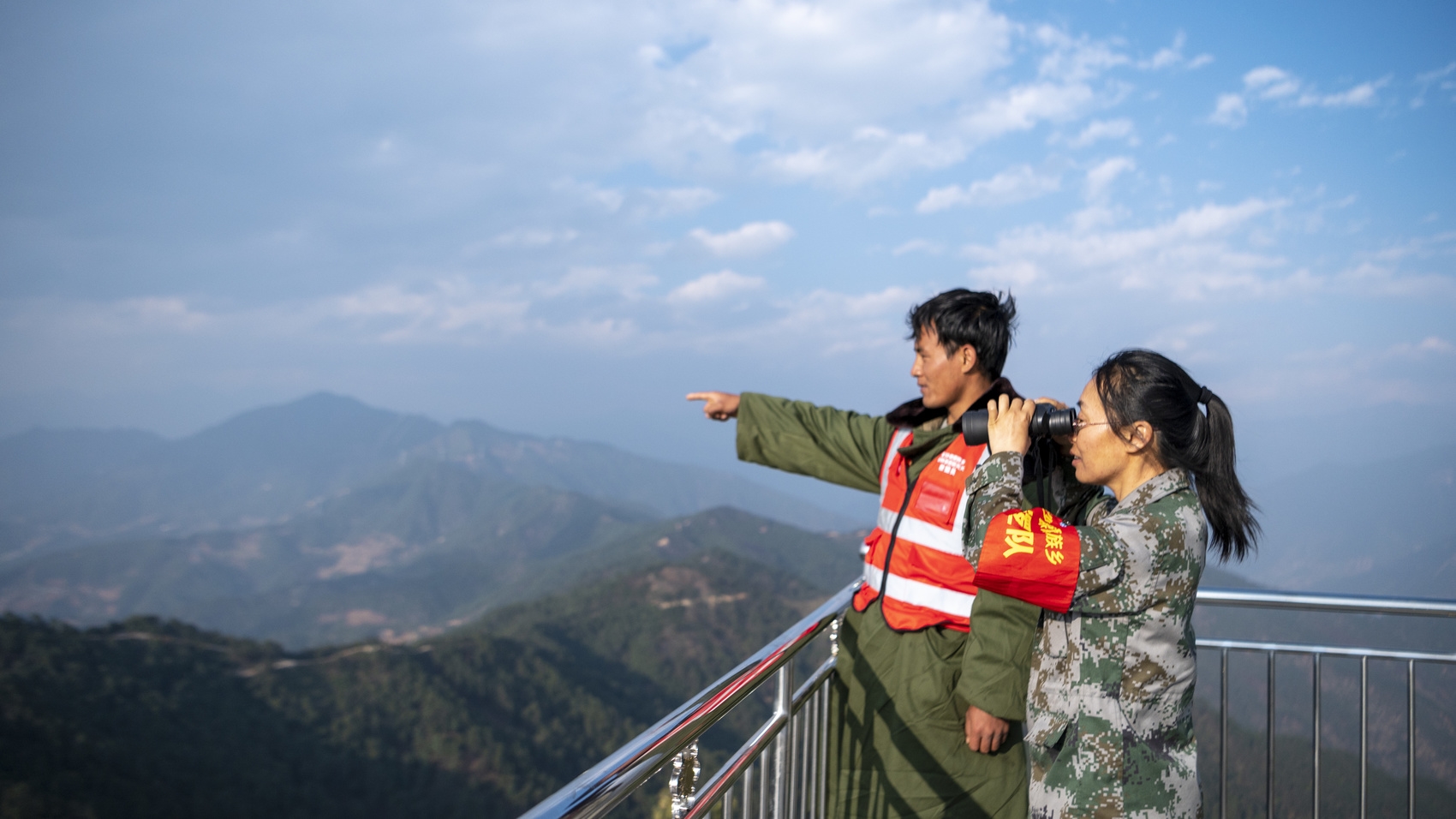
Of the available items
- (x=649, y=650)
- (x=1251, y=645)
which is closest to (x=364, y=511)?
(x=649, y=650)

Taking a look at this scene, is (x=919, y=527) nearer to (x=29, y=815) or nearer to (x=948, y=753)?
(x=948, y=753)

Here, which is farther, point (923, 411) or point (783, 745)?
point (923, 411)

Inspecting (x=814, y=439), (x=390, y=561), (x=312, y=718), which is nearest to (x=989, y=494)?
(x=814, y=439)

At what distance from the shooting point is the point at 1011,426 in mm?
→ 1545

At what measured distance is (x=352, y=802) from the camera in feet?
115

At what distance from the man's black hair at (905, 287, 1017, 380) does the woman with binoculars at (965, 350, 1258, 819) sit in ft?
1.84

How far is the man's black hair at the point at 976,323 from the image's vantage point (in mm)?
2066

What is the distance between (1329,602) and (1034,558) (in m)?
1.67

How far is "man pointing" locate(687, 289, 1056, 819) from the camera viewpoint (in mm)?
1721

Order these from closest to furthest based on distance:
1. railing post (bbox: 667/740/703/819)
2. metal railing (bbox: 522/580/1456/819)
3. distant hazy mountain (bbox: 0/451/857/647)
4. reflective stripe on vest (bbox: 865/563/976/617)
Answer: metal railing (bbox: 522/580/1456/819), railing post (bbox: 667/740/703/819), reflective stripe on vest (bbox: 865/563/976/617), distant hazy mountain (bbox: 0/451/857/647)

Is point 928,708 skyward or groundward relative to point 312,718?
skyward

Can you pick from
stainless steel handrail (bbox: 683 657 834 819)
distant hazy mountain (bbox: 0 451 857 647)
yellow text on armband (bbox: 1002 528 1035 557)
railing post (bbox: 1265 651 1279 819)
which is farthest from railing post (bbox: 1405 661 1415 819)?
distant hazy mountain (bbox: 0 451 857 647)

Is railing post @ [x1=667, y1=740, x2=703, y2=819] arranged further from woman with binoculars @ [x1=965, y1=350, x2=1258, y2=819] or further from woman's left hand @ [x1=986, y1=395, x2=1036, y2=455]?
woman's left hand @ [x1=986, y1=395, x2=1036, y2=455]

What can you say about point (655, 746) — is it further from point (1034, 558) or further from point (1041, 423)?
point (1041, 423)
